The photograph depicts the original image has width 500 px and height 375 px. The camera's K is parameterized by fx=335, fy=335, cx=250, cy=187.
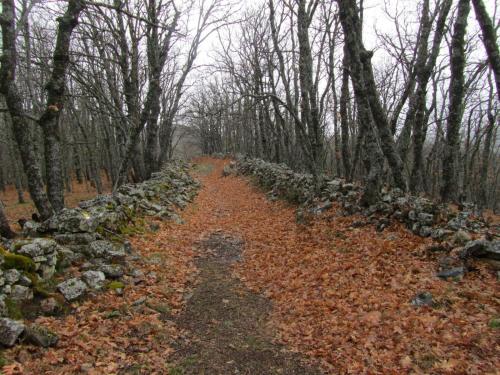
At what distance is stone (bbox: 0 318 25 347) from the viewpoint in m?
3.40

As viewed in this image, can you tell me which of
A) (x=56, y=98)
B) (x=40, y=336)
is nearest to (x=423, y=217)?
(x=40, y=336)

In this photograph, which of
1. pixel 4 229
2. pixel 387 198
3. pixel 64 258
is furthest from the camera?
pixel 387 198

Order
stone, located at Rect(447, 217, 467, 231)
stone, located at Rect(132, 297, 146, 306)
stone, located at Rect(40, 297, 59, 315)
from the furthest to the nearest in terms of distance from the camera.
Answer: stone, located at Rect(447, 217, 467, 231), stone, located at Rect(132, 297, 146, 306), stone, located at Rect(40, 297, 59, 315)

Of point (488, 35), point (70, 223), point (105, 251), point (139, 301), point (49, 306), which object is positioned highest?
point (488, 35)

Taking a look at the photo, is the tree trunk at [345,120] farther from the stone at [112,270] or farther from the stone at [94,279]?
the stone at [94,279]

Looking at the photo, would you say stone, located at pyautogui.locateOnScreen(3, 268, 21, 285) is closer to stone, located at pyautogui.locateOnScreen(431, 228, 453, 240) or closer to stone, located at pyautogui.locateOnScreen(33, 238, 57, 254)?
stone, located at pyautogui.locateOnScreen(33, 238, 57, 254)

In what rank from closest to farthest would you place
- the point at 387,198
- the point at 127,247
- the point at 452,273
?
the point at 452,273, the point at 127,247, the point at 387,198

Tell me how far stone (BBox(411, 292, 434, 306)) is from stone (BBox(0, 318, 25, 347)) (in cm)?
466

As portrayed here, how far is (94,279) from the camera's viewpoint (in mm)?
5027

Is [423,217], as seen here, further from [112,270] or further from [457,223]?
[112,270]

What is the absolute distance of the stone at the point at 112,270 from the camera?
212 inches

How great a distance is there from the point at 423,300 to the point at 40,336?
4612 mm

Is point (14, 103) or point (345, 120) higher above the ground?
point (345, 120)

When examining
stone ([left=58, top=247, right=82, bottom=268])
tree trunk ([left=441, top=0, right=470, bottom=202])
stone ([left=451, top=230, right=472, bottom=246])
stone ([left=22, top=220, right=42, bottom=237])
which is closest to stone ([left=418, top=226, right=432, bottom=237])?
stone ([left=451, top=230, right=472, bottom=246])
